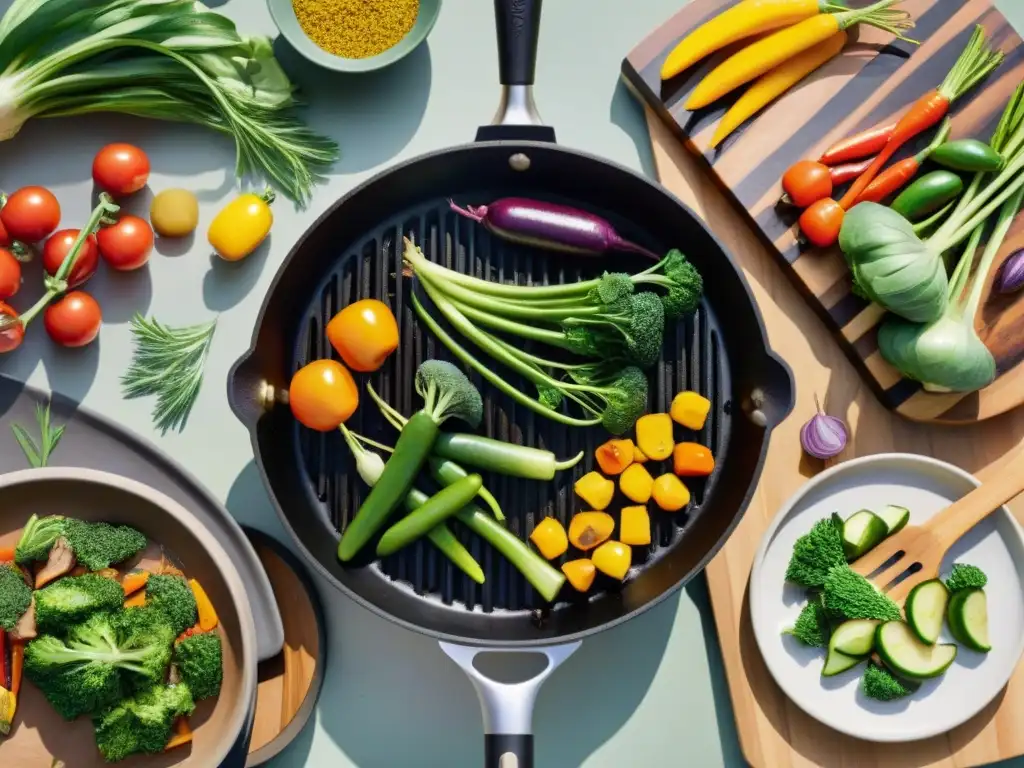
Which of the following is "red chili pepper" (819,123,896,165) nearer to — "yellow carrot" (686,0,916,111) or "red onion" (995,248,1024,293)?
"yellow carrot" (686,0,916,111)

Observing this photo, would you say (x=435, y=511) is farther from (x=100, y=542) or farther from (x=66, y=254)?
(x=66, y=254)

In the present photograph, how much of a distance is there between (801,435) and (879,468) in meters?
0.17

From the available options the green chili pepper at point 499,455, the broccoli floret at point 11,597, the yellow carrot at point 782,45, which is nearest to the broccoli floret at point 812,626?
the green chili pepper at point 499,455

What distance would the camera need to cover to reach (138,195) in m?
1.93

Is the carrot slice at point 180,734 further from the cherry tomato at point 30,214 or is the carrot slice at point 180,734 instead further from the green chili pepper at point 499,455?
the cherry tomato at point 30,214

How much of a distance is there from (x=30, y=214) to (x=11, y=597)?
2.60 ft

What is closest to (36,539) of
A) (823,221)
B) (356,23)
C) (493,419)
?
(493,419)

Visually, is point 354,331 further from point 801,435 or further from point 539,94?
point 801,435

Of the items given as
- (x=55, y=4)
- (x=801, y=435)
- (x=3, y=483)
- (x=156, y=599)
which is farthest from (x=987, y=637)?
(x=55, y=4)

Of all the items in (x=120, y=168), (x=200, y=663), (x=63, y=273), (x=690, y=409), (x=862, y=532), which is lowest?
(x=200, y=663)

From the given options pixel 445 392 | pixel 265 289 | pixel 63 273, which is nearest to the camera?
pixel 445 392

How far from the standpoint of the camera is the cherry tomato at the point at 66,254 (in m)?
1.82

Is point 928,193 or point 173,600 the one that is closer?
point 173,600

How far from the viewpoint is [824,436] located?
69.4 inches
